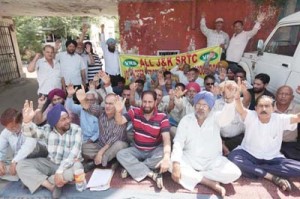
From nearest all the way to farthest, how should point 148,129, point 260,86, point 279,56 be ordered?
point 148,129 < point 260,86 < point 279,56

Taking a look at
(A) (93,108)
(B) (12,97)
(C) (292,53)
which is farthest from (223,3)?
(B) (12,97)

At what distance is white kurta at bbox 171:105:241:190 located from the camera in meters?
3.00

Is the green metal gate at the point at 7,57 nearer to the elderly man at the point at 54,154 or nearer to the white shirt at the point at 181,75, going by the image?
the white shirt at the point at 181,75

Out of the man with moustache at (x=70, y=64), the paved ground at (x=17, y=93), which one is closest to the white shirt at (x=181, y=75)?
the man with moustache at (x=70, y=64)

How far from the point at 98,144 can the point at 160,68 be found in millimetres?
2828

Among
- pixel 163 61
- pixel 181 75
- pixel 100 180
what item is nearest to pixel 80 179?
pixel 100 180

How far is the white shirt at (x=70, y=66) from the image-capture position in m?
5.10

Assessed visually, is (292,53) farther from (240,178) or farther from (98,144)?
(98,144)

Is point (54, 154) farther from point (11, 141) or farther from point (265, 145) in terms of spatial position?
point (265, 145)

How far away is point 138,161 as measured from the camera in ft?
10.7

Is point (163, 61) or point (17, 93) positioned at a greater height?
point (163, 61)

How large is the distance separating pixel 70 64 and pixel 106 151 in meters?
2.41

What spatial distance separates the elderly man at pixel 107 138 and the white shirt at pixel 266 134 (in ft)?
5.29

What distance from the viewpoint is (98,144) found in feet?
11.8
